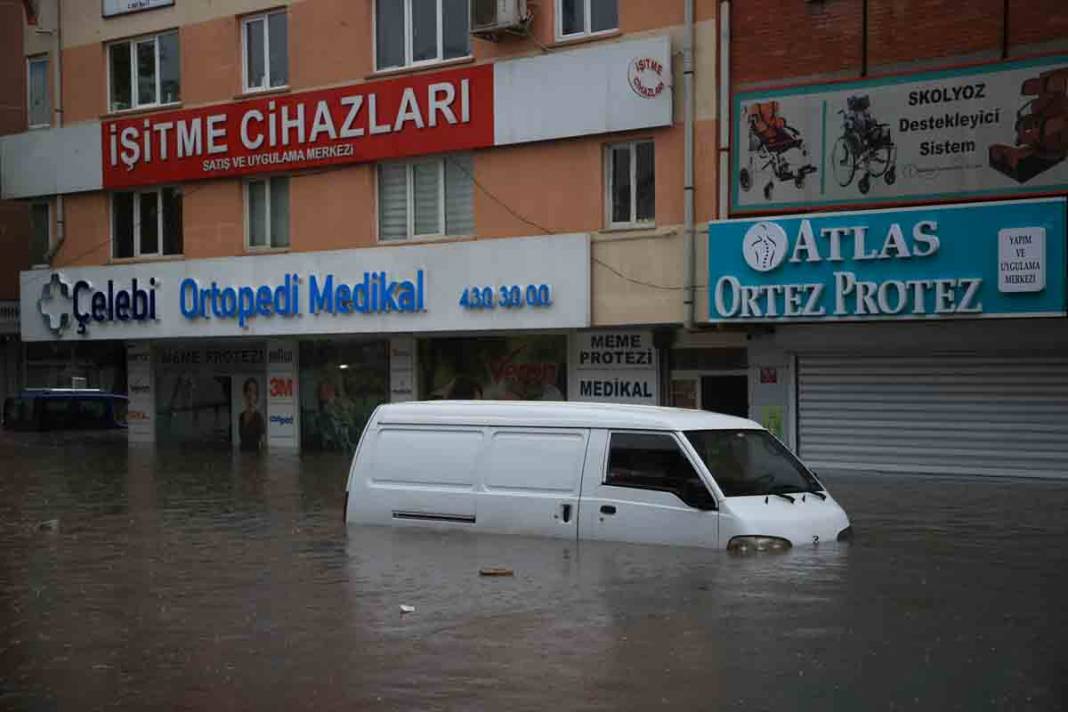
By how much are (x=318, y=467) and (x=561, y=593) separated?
1498cm

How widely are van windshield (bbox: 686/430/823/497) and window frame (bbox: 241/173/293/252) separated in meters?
16.7

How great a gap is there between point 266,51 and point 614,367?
978 cm

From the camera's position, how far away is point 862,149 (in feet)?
66.7

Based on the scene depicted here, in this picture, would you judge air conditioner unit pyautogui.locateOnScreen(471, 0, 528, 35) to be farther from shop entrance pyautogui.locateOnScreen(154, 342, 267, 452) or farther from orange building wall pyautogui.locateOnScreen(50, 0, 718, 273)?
shop entrance pyautogui.locateOnScreen(154, 342, 267, 452)

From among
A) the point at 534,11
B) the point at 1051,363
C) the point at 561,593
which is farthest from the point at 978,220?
the point at 561,593

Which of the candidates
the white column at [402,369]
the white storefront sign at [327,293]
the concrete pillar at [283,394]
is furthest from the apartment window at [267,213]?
the white column at [402,369]

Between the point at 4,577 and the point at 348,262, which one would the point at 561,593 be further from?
the point at 348,262

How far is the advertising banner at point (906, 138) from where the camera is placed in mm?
18891

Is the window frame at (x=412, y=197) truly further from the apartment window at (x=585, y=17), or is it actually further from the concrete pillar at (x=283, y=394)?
the concrete pillar at (x=283, y=394)

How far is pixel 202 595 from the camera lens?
10609 millimetres

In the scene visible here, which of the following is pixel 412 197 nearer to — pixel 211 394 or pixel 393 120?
pixel 393 120

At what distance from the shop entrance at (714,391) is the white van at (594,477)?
410 inches

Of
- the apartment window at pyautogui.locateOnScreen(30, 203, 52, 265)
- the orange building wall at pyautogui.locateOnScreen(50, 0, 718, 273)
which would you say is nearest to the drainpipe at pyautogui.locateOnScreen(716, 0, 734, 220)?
Answer: the orange building wall at pyautogui.locateOnScreen(50, 0, 718, 273)

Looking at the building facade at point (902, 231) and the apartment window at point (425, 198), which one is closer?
the building facade at point (902, 231)
